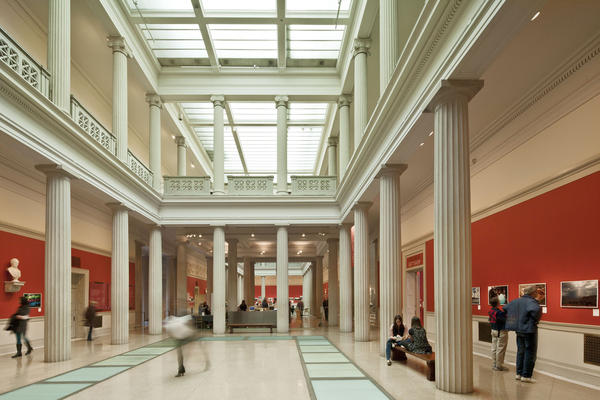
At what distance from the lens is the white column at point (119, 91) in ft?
49.4

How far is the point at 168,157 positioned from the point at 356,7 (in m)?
16.0

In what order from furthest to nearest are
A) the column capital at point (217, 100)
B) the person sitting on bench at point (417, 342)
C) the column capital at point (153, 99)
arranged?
the column capital at point (217, 100) < the column capital at point (153, 99) < the person sitting on bench at point (417, 342)

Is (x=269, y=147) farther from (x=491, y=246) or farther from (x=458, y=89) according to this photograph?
(x=458, y=89)

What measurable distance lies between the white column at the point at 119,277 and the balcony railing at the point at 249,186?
16.6 ft

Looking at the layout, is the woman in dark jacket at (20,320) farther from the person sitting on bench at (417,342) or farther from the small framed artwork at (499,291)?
the small framed artwork at (499,291)

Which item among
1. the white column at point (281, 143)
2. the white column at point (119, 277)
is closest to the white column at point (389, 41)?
the white column at point (281, 143)

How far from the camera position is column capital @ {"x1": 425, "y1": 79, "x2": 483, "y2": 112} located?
7.12m

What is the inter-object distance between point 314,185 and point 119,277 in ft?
27.4

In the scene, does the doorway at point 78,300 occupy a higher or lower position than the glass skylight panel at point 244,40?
lower

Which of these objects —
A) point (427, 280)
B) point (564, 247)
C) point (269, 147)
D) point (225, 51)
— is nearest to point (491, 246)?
point (564, 247)

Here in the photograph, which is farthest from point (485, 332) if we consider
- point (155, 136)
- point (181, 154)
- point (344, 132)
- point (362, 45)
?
point (181, 154)

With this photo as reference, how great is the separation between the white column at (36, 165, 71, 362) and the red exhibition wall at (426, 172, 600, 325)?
9.87m

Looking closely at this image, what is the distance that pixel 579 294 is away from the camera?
316 inches

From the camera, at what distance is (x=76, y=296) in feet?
56.3
